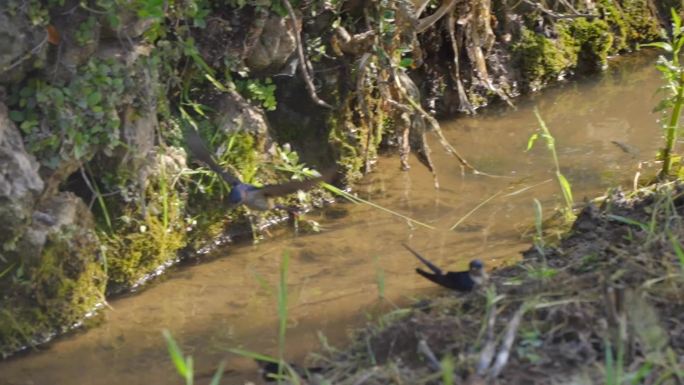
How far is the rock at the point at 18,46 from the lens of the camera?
443 cm

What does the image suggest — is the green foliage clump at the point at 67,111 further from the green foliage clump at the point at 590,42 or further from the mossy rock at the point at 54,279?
the green foliage clump at the point at 590,42

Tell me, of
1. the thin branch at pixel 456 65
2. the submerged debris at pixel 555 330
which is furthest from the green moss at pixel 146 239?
the thin branch at pixel 456 65

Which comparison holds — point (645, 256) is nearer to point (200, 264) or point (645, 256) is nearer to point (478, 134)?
point (200, 264)

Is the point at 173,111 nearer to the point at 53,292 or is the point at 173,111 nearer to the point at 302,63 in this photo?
the point at 302,63

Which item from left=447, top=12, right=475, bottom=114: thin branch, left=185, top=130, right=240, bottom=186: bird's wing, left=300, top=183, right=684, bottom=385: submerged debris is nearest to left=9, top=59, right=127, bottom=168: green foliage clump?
left=185, top=130, right=240, bottom=186: bird's wing

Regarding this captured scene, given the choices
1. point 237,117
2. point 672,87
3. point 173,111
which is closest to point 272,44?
point 237,117

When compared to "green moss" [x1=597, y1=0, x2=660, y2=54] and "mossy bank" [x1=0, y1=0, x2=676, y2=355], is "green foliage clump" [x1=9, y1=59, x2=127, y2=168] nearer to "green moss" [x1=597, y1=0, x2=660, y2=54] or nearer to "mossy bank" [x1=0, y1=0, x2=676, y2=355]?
"mossy bank" [x1=0, y1=0, x2=676, y2=355]

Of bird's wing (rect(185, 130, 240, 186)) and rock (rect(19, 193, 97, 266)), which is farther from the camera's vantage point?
bird's wing (rect(185, 130, 240, 186))

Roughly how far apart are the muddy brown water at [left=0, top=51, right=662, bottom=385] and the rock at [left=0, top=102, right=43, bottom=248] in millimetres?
526

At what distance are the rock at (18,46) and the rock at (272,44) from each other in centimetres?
125

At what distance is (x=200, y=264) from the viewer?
5.38 metres

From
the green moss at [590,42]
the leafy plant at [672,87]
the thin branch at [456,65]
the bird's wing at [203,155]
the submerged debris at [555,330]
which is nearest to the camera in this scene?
the submerged debris at [555,330]

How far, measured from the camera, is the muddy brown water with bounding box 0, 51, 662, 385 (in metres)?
4.52

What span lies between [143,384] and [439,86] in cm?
332
